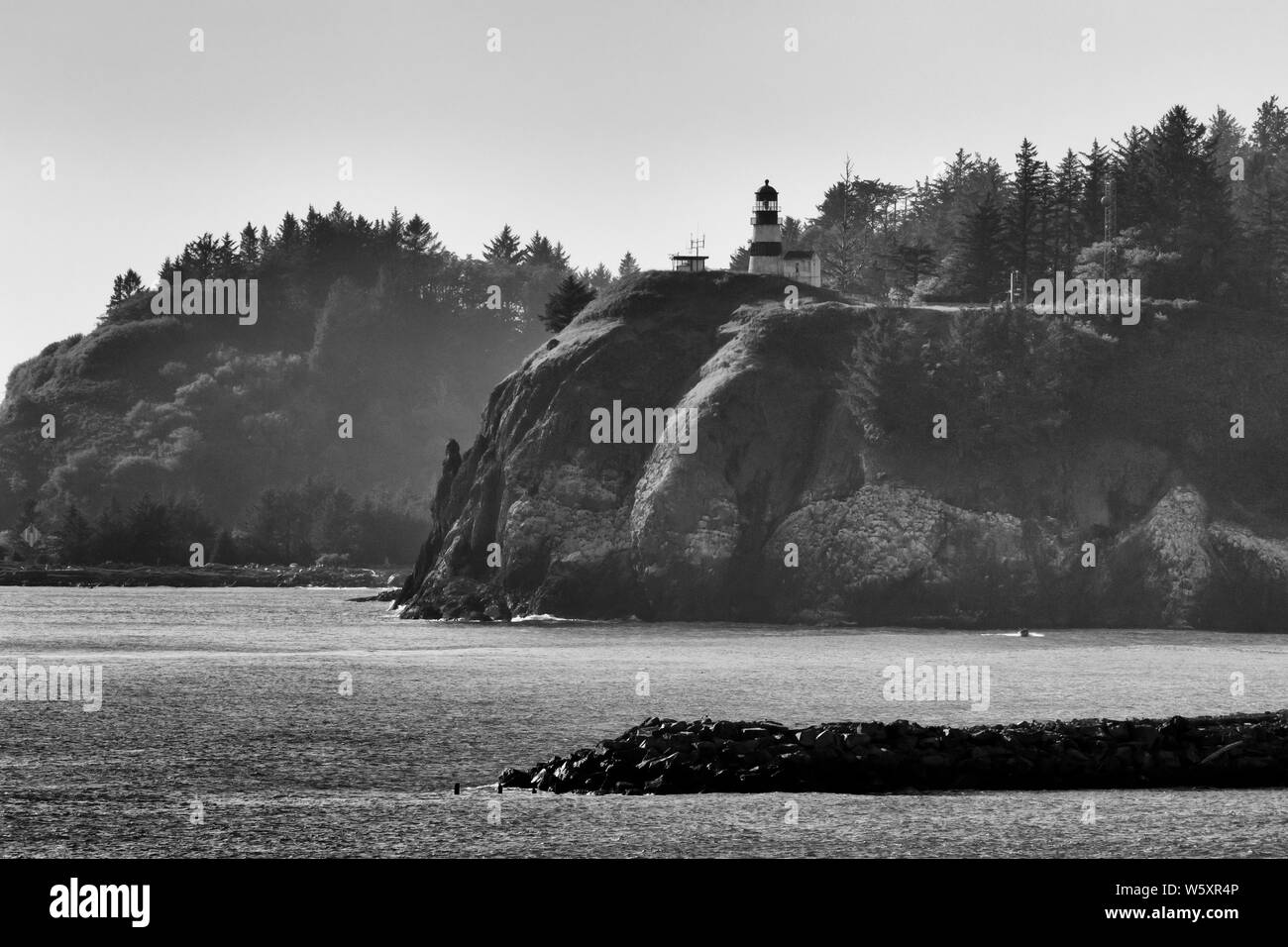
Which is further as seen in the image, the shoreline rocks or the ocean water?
the shoreline rocks

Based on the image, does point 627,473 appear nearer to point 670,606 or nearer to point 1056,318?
point 670,606

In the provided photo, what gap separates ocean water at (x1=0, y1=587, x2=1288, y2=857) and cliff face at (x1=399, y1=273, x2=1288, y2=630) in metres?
6.41

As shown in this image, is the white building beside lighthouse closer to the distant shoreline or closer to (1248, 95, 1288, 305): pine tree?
(1248, 95, 1288, 305): pine tree

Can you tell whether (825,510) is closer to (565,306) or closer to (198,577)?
(565,306)

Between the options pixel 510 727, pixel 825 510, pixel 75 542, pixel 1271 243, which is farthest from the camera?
pixel 75 542

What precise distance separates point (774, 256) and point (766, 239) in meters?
1.85

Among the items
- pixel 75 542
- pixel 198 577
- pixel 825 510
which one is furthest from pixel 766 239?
pixel 75 542

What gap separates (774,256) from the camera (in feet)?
467

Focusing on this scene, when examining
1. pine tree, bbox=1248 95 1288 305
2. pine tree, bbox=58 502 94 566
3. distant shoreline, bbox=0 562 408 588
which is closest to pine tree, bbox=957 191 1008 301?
pine tree, bbox=1248 95 1288 305

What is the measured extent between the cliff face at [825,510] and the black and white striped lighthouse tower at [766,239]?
1403 centimetres

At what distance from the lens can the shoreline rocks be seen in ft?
121

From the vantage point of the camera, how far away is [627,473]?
12000 centimetres

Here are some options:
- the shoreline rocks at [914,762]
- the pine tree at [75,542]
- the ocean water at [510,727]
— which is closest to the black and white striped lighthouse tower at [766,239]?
the ocean water at [510,727]

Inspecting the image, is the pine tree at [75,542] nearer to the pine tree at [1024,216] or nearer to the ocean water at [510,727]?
the ocean water at [510,727]
